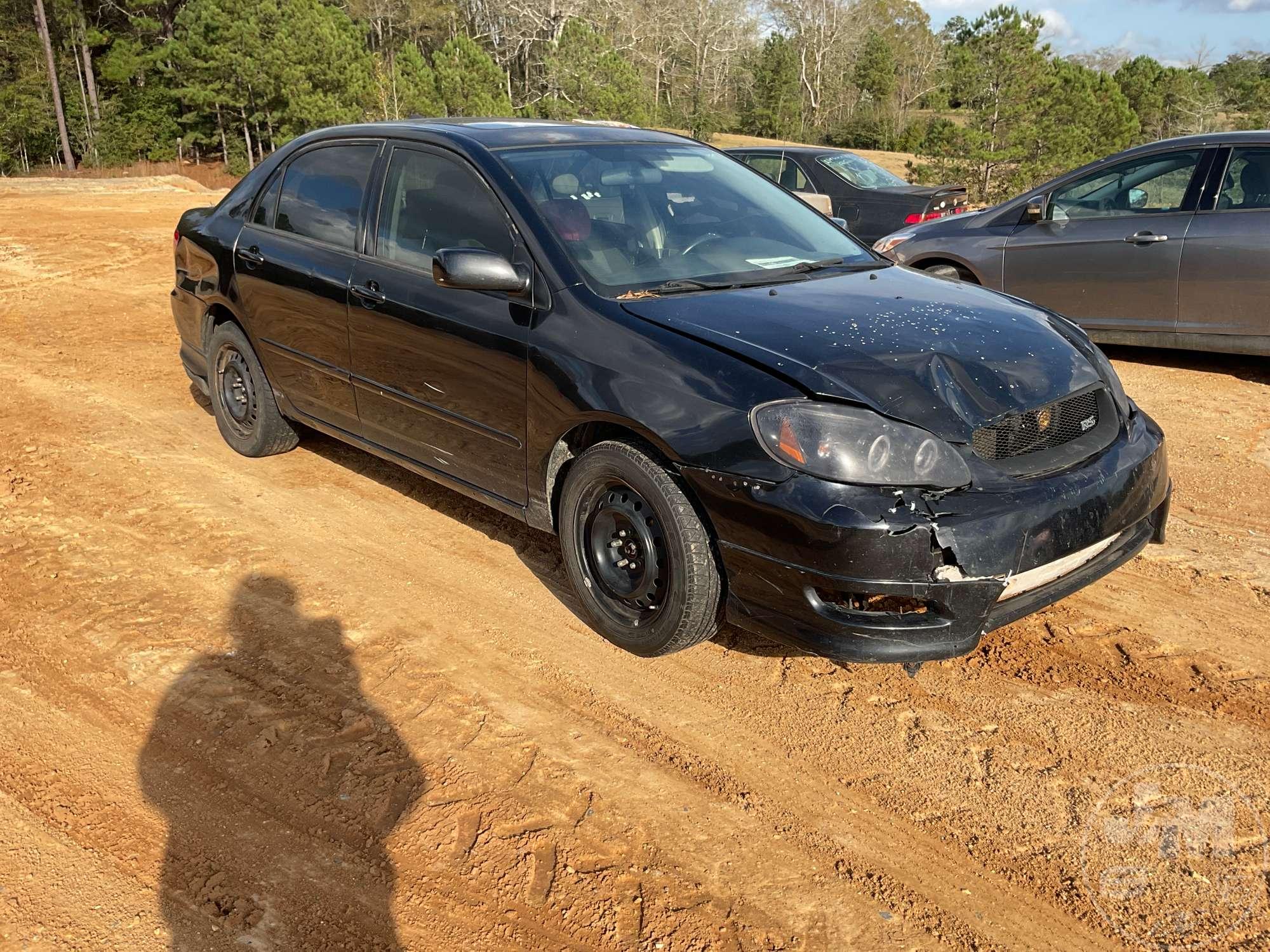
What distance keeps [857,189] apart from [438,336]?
8819 mm

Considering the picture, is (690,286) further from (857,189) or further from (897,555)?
(857,189)

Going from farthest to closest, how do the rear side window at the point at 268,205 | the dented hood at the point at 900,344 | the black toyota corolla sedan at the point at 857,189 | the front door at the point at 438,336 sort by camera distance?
the black toyota corolla sedan at the point at 857,189 → the rear side window at the point at 268,205 → the front door at the point at 438,336 → the dented hood at the point at 900,344

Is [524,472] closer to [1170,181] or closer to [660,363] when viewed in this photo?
[660,363]

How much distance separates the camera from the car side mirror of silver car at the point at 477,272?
3859 millimetres

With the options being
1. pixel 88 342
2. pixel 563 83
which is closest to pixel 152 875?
pixel 88 342

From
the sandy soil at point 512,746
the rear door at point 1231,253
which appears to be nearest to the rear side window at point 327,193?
the sandy soil at point 512,746

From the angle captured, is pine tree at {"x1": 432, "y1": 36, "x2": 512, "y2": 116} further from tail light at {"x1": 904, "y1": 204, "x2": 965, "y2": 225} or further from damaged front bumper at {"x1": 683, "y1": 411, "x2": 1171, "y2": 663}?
damaged front bumper at {"x1": 683, "y1": 411, "x2": 1171, "y2": 663}

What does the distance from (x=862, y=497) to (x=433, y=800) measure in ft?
5.00

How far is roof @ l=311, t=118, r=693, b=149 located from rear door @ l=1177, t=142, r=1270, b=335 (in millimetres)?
4104

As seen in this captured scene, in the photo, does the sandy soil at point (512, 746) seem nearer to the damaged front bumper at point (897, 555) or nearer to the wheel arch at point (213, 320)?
the damaged front bumper at point (897, 555)

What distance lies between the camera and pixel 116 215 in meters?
16.5

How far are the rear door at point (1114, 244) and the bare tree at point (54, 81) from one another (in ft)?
145

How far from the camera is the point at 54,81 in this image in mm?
43625

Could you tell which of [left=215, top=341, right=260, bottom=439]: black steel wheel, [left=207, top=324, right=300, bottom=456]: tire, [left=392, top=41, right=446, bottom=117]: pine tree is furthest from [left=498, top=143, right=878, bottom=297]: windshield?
[left=392, top=41, right=446, bottom=117]: pine tree
